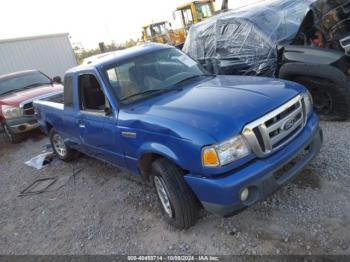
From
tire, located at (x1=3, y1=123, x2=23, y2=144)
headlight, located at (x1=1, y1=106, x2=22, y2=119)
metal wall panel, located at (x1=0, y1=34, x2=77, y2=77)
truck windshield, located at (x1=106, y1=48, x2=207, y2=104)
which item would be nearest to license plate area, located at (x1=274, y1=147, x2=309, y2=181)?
truck windshield, located at (x1=106, y1=48, x2=207, y2=104)

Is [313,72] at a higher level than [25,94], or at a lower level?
lower

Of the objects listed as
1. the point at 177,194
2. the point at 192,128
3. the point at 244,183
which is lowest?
the point at 177,194

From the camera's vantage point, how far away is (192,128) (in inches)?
106

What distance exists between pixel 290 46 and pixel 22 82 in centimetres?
757

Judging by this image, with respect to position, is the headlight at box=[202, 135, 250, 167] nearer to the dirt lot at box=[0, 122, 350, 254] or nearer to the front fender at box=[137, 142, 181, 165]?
the front fender at box=[137, 142, 181, 165]

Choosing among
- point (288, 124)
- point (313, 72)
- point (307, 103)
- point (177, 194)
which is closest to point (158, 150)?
point (177, 194)

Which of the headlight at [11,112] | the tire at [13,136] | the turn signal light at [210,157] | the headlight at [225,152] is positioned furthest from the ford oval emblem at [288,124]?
the tire at [13,136]

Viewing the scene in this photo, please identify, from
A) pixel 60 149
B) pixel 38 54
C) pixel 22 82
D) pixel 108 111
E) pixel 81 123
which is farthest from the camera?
pixel 38 54

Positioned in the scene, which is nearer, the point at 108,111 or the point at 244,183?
the point at 244,183

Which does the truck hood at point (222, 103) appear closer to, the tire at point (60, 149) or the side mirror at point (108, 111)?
the side mirror at point (108, 111)

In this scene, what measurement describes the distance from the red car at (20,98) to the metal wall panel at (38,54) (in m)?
6.39

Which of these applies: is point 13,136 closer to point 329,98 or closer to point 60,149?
point 60,149

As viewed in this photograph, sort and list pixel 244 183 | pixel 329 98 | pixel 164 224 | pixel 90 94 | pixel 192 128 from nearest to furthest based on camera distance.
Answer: pixel 244 183
pixel 192 128
pixel 164 224
pixel 90 94
pixel 329 98

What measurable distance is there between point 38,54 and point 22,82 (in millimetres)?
7745
